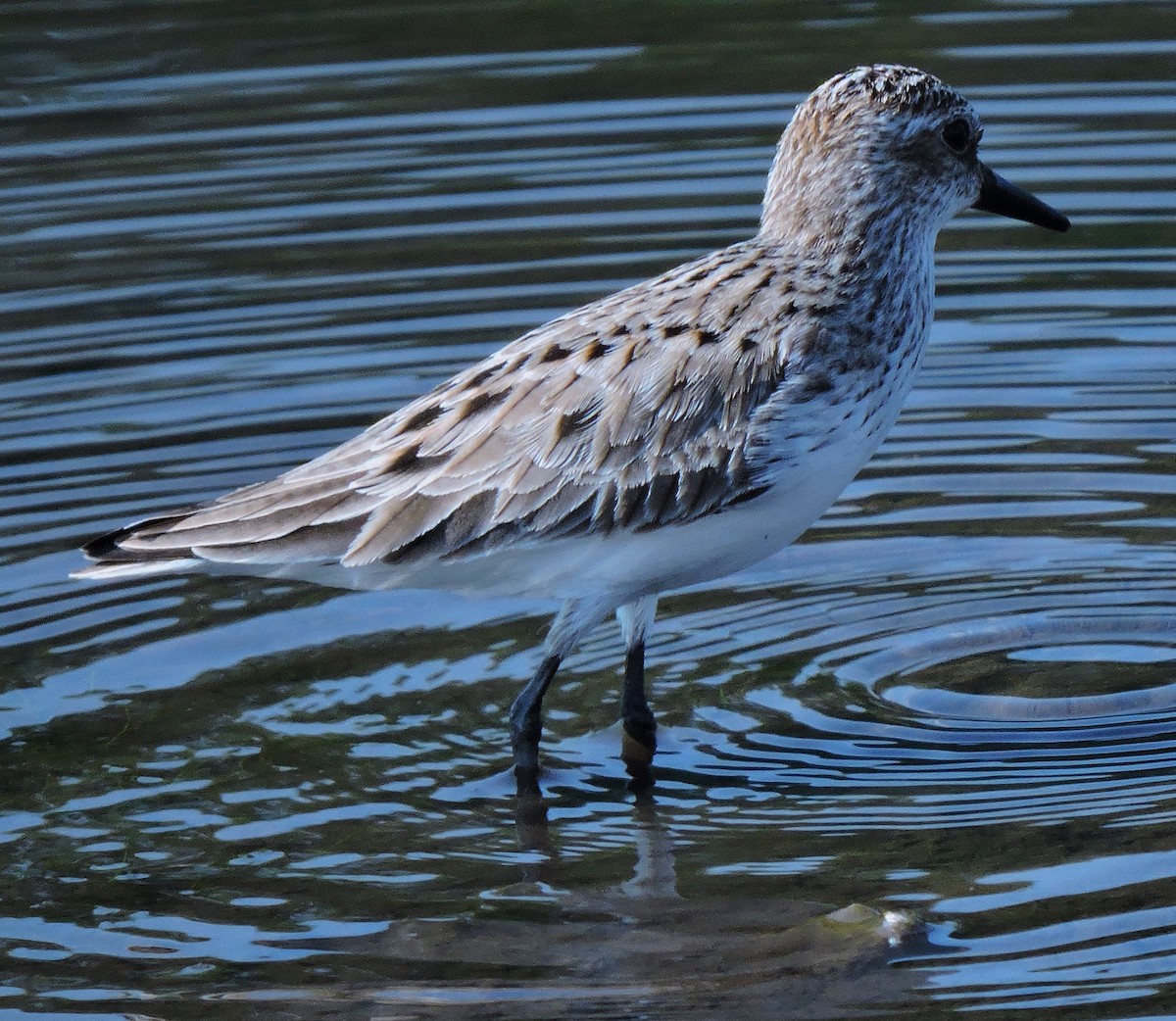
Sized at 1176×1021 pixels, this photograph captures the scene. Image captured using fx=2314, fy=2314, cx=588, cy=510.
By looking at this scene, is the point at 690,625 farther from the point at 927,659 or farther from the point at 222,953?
the point at 222,953

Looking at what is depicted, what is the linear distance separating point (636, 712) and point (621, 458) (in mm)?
890

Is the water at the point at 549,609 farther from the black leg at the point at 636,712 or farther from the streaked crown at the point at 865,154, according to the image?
the streaked crown at the point at 865,154

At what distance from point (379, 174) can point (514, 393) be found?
5995 mm

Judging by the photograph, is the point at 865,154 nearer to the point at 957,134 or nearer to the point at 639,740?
the point at 957,134

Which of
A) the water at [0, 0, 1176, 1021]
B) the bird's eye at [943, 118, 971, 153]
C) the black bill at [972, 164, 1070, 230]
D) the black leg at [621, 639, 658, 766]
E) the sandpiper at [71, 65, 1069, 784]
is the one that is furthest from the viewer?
the black bill at [972, 164, 1070, 230]

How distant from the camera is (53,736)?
7.56 meters

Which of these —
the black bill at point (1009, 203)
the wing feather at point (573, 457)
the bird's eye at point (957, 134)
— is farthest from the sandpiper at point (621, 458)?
the black bill at point (1009, 203)

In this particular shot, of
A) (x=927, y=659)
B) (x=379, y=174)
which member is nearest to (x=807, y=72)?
(x=379, y=174)

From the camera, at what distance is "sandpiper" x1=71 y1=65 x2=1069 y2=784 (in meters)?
7.07

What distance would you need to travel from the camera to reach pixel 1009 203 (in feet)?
27.2

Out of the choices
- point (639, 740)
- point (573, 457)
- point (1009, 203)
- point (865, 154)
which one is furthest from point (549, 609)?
point (1009, 203)

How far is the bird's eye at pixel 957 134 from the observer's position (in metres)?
7.76

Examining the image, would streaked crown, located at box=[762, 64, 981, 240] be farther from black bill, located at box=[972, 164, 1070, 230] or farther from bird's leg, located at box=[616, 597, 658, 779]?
bird's leg, located at box=[616, 597, 658, 779]

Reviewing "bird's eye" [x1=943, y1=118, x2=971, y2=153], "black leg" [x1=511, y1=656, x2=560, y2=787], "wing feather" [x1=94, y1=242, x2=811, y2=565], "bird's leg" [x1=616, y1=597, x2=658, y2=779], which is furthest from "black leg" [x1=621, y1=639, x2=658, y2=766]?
"bird's eye" [x1=943, y1=118, x2=971, y2=153]
